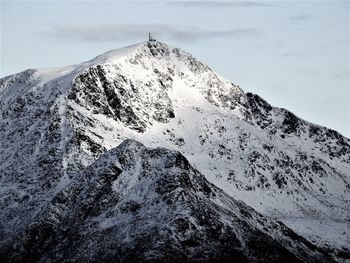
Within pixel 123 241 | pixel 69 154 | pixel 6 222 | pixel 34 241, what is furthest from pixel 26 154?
pixel 123 241

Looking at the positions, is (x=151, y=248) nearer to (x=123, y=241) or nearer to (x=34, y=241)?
(x=123, y=241)

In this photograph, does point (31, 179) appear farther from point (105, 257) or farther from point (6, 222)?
point (105, 257)

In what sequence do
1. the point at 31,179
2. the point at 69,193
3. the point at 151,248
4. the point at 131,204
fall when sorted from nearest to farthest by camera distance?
the point at 151,248, the point at 131,204, the point at 69,193, the point at 31,179

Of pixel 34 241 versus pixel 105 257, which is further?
pixel 34 241

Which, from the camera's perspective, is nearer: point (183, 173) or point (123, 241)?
point (123, 241)

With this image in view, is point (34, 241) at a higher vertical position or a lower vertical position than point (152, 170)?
lower

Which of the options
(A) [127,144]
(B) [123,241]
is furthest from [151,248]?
(A) [127,144]

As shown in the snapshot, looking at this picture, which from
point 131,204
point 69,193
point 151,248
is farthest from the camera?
point 69,193
